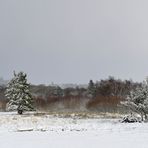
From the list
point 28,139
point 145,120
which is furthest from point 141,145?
point 145,120

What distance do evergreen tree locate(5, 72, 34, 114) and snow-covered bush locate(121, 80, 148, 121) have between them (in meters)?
16.7

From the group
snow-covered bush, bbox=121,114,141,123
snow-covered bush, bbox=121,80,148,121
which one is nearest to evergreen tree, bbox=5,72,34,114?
snow-covered bush, bbox=121,80,148,121

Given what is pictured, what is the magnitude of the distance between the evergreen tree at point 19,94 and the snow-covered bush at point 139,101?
54.9 ft

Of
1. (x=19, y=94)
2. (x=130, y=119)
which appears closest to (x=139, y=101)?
(x=130, y=119)

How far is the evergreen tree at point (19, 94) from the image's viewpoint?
4659 cm

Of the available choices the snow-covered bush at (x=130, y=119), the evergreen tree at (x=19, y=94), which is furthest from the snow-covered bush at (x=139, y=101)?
the evergreen tree at (x=19, y=94)

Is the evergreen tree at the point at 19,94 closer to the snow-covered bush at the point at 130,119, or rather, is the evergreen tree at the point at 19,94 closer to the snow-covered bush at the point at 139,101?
the snow-covered bush at the point at 139,101

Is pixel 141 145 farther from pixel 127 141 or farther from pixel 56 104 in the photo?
pixel 56 104

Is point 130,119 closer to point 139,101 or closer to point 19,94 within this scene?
point 139,101

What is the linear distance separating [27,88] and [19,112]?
351 cm

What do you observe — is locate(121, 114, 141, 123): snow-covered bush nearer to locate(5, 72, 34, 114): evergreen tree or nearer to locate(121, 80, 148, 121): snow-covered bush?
locate(121, 80, 148, 121): snow-covered bush

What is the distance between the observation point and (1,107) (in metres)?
65.7

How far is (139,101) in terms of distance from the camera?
110ft

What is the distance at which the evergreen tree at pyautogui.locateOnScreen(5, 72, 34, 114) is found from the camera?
4659 centimetres
